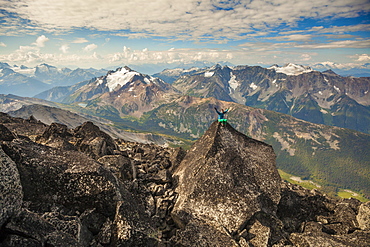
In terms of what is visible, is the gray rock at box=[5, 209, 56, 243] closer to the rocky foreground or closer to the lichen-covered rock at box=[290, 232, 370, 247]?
the rocky foreground

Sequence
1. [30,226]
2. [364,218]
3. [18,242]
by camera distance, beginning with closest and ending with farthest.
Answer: [18,242], [30,226], [364,218]

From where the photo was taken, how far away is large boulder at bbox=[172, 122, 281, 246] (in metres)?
18.2

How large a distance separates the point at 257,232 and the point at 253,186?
4.73m

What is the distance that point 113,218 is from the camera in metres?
14.9

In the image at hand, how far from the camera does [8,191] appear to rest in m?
11.4

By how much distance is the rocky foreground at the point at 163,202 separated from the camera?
12.6 meters

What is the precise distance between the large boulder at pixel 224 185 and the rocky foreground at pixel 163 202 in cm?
9

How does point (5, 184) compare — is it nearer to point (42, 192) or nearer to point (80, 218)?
point (42, 192)

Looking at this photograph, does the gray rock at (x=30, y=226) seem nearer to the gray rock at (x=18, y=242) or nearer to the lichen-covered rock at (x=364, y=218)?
the gray rock at (x=18, y=242)

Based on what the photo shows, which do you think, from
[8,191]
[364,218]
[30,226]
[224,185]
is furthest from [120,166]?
[364,218]

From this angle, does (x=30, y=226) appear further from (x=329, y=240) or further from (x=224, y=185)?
(x=329, y=240)

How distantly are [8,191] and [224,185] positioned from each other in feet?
53.4

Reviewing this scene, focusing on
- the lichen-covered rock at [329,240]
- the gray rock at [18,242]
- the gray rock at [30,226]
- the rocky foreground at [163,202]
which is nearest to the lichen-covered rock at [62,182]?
the rocky foreground at [163,202]

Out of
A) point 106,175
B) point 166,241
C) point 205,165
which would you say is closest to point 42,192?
point 106,175
